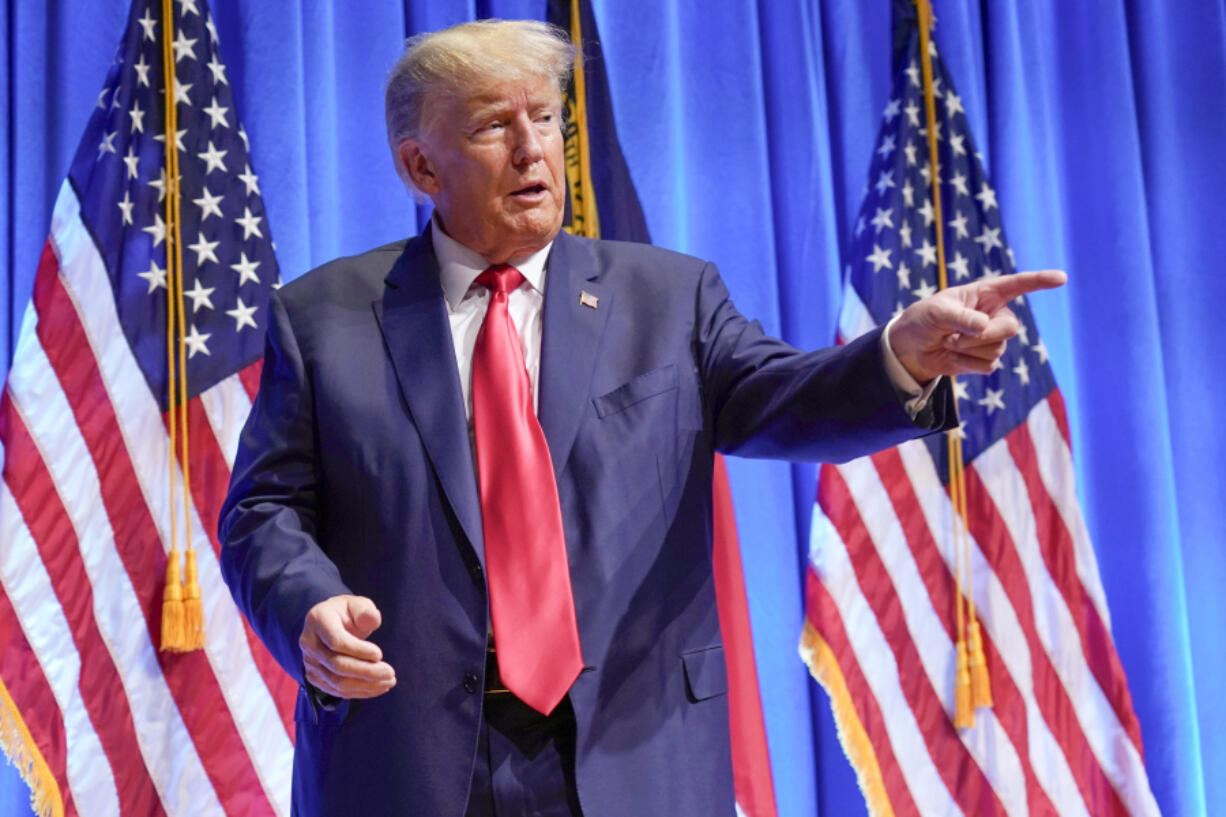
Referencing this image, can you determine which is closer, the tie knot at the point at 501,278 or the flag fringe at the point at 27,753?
the tie knot at the point at 501,278

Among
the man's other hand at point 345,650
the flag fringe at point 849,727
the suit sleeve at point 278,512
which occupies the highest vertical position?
the suit sleeve at point 278,512

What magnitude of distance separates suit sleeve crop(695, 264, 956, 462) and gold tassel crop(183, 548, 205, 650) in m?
1.29

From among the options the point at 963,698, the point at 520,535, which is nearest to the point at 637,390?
the point at 520,535

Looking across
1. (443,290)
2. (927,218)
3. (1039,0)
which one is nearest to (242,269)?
(443,290)

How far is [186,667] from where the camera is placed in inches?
99.0

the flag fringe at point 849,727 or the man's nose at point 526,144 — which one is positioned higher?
the man's nose at point 526,144

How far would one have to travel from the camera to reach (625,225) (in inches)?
113

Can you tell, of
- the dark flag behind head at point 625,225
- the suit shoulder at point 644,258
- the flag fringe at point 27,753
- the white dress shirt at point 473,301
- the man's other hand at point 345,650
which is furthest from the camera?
the dark flag behind head at point 625,225

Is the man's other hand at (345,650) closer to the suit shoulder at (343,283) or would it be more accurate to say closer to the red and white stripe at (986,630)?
the suit shoulder at (343,283)

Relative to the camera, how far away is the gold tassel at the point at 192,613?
243cm

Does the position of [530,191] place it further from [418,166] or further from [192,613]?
[192,613]

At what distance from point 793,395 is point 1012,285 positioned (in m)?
0.29

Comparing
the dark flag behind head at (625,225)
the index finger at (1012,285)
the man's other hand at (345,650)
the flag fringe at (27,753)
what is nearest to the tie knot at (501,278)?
the man's other hand at (345,650)

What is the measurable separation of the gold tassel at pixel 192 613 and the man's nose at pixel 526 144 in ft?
4.05
